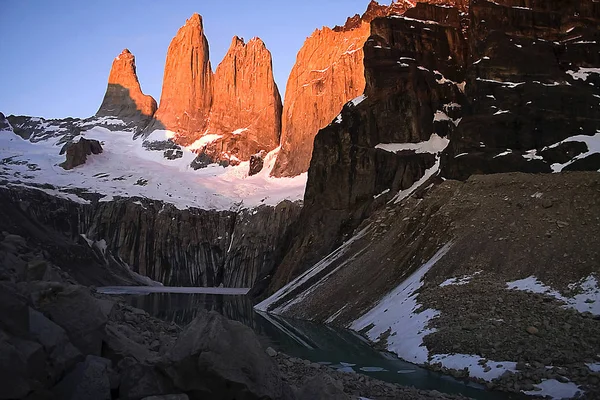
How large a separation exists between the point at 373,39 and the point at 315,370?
66660 millimetres

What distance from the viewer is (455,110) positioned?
6781 cm

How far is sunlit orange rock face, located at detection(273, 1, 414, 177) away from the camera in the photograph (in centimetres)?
13688

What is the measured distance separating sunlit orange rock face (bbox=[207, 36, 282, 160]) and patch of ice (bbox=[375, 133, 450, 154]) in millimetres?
105353

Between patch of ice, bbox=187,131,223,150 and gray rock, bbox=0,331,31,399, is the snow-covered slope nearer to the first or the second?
patch of ice, bbox=187,131,223,150

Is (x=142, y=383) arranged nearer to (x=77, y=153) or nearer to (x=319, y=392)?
(x=319, y=392)

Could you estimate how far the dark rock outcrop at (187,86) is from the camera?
18825cm

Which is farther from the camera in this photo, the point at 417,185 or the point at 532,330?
the point at 417,185

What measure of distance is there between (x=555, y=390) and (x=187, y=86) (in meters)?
187

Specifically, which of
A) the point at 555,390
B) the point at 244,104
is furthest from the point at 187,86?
the point at 555,390

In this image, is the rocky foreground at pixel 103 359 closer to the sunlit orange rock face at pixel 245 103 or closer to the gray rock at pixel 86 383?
the gray rock at pixel 86 383

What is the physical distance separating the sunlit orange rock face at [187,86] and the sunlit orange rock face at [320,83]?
43205 millimetres

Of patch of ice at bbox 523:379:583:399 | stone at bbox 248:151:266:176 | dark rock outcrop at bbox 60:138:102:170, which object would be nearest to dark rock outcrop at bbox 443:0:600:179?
patch of ice at bbox 523:379:583:399

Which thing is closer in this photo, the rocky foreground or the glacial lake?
the rocky foreground

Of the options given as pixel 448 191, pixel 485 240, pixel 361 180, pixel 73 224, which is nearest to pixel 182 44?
pixel 73 224
